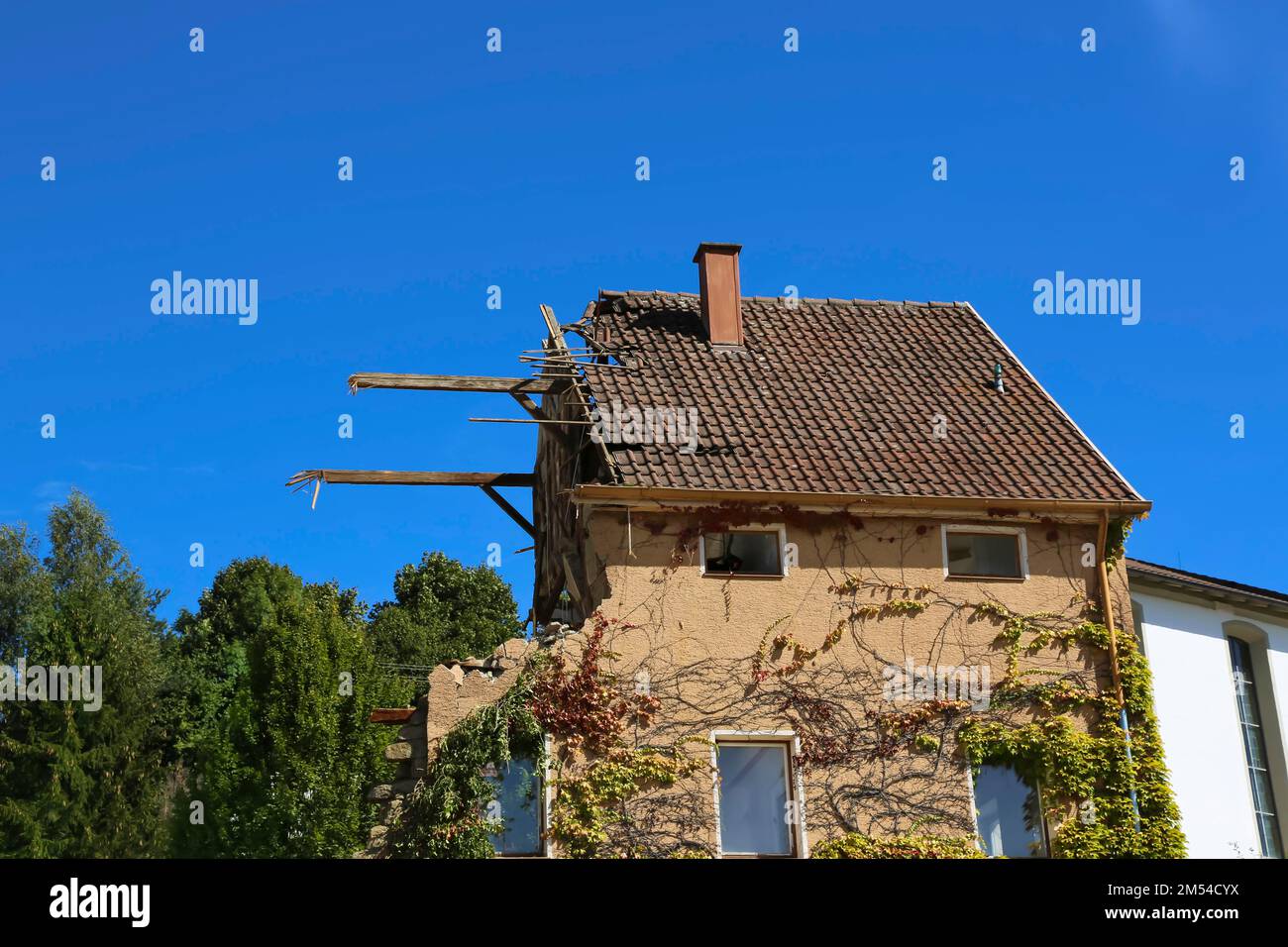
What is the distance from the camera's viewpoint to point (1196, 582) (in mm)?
26578

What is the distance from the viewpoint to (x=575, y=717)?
2019cm

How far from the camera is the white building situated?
2530cm

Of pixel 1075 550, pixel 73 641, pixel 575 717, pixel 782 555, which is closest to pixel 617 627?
pixel 575 717

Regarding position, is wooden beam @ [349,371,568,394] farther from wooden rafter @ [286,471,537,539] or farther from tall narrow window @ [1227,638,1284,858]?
tall narrow window @ [1227,638,1284,858]

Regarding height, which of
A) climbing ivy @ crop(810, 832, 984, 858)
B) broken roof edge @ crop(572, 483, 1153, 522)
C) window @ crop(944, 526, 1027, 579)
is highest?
broken roof edge @ crop(572, 483, 1153, 522)

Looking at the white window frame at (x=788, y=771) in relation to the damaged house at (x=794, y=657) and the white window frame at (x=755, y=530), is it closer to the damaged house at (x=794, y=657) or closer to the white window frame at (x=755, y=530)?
the damaged house at (x=794, y=657)

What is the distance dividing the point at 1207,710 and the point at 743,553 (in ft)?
33.4

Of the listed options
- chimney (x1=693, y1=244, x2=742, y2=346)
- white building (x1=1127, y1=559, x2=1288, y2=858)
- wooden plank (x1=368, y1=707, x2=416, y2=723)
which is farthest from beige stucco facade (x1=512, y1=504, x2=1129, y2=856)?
chimney (x1=693, y1=244, x2=742, y2=346)

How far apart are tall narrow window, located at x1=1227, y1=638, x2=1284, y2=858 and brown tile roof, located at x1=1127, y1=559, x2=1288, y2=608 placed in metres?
1.08

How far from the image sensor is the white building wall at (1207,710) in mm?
25109
